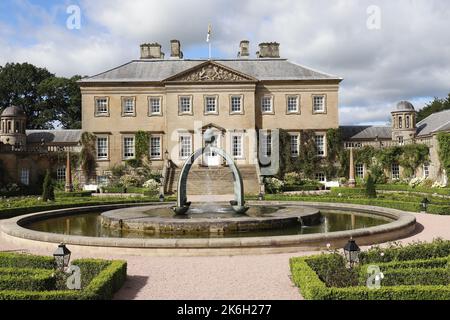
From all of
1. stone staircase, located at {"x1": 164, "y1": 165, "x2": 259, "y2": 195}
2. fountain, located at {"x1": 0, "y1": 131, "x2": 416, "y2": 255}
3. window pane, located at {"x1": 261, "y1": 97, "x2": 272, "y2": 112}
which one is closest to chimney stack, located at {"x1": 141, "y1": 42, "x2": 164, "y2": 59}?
window pane, located at {"x1": 261, "y1": 97, "x2": 272, "y2": 112}

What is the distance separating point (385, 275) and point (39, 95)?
62.1 m

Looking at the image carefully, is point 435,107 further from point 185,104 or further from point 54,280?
point 54,280

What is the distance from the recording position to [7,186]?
36.0 meters

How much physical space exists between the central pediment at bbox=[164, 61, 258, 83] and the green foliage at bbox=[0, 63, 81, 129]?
88.8ft

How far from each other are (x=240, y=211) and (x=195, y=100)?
24.9 m

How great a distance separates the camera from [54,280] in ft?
24.8

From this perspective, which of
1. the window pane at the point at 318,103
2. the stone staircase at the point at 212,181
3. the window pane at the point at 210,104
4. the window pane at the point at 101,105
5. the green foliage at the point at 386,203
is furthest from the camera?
the window pane at the point at 318,103

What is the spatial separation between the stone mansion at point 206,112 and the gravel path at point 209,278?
28.2 metres

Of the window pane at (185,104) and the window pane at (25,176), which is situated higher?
the window pane at (185,104)

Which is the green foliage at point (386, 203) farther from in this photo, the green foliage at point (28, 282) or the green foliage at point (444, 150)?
the green foliage at point (28, 282)

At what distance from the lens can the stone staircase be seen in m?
32.9

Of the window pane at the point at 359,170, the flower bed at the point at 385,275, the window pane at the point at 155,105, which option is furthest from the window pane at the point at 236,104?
the flower bed at the point at 385,275

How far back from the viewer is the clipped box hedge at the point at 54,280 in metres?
6.62

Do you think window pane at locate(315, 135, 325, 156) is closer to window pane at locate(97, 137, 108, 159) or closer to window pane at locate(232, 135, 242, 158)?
window pane at locate(232, 135, 242, 158)
